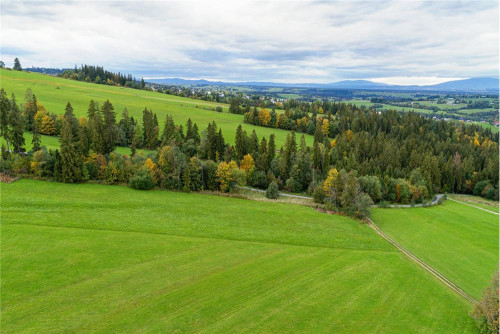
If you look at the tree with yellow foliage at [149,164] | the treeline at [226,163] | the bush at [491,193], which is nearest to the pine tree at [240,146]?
the treeline at [226,163]

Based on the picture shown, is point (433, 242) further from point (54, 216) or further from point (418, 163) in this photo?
point (54, 216)

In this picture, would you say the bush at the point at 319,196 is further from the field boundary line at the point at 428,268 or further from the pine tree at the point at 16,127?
the pine tree at the point at 16,127

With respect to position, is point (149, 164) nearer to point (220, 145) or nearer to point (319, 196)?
point (220, 145)

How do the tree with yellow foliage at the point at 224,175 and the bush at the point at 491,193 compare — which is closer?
the tree with yellow foliage at the point at 224,175

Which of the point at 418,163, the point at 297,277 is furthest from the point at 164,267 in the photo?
the point at 418,163

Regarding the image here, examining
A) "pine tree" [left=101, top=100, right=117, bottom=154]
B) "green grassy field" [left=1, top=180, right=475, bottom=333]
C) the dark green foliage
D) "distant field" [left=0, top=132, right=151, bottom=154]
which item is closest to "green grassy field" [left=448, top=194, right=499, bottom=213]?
the dark green foliage

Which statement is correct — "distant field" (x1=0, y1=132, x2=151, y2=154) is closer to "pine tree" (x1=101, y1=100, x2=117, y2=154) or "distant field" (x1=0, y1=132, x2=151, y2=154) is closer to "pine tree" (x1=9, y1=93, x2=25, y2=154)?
"pine tree" (x1=101, y1=100, x2=117, y2=154)
